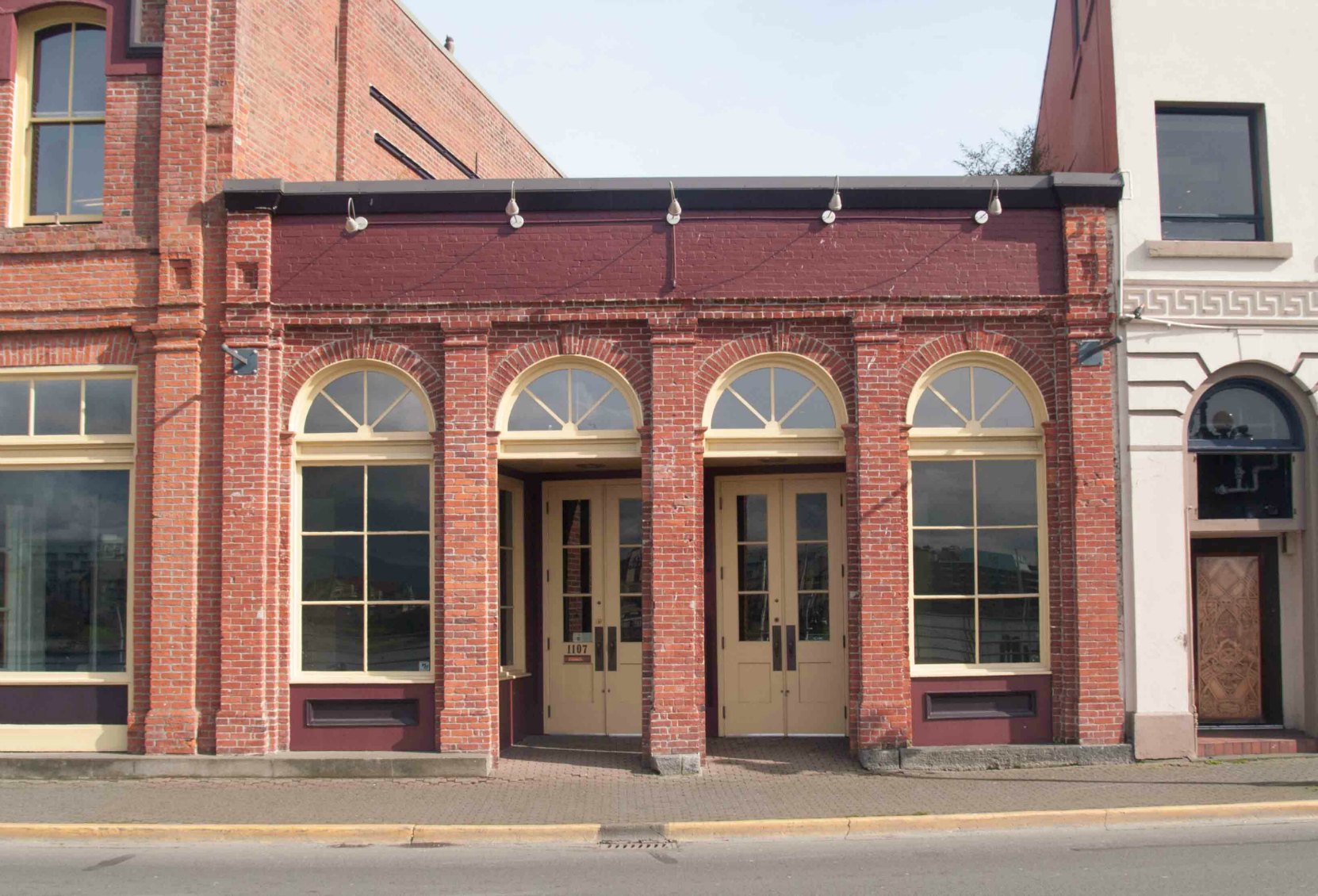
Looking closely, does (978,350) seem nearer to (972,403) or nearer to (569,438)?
(972,403)

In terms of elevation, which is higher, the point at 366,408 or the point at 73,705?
the point at 366,408

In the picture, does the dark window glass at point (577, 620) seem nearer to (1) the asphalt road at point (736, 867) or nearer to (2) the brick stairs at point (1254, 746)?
(1) the asphalt road at point (736, 867)

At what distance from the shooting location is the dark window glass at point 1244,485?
12.6 m

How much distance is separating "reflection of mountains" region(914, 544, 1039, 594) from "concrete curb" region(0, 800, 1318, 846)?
115 inches

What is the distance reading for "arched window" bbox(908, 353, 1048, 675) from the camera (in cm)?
1244

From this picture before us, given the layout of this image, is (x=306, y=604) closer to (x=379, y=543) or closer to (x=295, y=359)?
(x=379, y=543)

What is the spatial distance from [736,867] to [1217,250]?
8011mm

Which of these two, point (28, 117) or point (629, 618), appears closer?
point (28, 117)

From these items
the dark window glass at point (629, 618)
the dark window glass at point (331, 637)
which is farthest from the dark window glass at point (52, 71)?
the dark window glass at point (629, 618)

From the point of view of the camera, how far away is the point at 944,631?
490 inches

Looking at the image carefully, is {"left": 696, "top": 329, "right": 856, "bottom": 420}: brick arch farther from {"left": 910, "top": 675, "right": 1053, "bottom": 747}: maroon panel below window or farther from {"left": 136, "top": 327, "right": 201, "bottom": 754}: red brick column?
{"left": 136, "top": 327, "right": 201, "bottom": 754}: red brick column

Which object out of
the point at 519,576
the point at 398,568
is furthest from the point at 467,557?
the point at 519,576

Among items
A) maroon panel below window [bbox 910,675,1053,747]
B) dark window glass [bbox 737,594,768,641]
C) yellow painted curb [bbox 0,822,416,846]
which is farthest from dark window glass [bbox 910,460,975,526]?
yellow painted curb [bbox 0,822,416,846]

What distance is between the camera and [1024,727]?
12.3m
